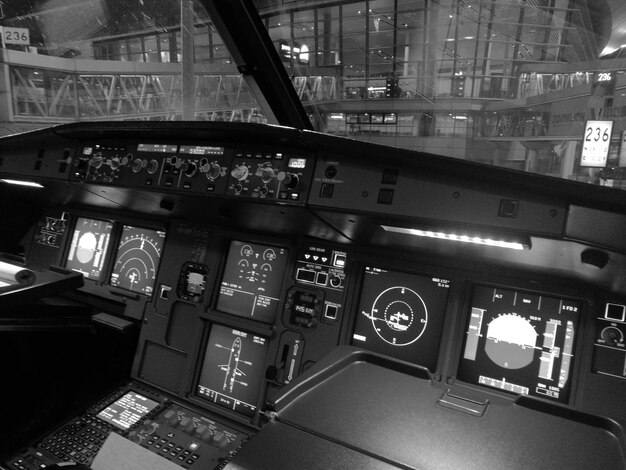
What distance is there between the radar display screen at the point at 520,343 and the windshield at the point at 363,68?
20.1 inches

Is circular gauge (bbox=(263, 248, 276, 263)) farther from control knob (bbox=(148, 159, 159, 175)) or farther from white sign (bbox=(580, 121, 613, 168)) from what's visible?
white sign (bbox=(580, 121, 613, 168))

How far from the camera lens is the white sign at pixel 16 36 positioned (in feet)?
8.02

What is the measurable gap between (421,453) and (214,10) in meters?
1.96

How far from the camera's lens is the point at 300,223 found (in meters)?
1.80

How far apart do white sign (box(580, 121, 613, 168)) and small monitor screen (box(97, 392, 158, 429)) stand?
270cm

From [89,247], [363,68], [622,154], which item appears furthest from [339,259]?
[622,154]

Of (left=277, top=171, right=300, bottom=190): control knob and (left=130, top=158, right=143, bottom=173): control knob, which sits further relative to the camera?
(left=130, top=158, right=143, bottom=173): control knob

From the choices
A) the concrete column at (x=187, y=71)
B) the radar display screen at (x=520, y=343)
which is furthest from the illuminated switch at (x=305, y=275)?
the concrete column at (x=187, y=71)

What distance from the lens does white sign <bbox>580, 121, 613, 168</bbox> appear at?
294 cm

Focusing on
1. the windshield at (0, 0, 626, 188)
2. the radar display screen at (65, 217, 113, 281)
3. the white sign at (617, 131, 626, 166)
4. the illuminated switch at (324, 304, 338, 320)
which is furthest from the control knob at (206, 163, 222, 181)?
the white sign at (617, 131, 626, 166)

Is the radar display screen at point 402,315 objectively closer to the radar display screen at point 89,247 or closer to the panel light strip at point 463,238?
the panel light strip at point 463,238

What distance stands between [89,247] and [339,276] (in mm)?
1497

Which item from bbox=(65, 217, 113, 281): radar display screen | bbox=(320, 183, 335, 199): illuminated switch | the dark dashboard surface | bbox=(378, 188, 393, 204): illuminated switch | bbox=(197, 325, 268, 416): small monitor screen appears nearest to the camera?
the dark dashboard surface

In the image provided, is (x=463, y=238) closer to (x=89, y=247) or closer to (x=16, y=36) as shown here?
(x=89, y=247)
